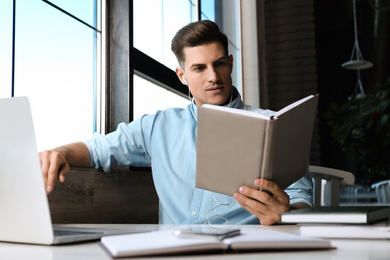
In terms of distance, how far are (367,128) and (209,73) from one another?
112 inches

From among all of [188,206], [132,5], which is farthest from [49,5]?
[188,206]

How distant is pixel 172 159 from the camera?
67.0 inches

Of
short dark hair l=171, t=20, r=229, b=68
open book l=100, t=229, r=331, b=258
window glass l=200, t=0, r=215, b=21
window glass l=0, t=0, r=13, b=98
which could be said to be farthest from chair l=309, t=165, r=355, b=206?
window glass l=200, t=0, r=215, b=21

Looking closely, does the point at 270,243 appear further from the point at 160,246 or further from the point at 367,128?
the point at 367,128

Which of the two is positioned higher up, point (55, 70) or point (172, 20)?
point (172, 20)

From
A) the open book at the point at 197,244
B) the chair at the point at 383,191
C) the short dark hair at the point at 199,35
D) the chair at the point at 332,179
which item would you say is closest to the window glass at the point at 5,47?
the short dark hair at the point at 199,35

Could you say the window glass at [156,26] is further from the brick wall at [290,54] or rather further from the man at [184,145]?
the brick wall at [290,54]

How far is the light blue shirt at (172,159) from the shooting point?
1.56 m

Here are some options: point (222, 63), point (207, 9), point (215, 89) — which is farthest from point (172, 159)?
point (207, 9)

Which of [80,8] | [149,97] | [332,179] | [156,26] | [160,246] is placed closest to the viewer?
[160,246]

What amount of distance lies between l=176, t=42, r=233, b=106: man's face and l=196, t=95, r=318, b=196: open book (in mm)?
557

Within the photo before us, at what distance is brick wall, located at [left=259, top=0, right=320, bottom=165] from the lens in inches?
179

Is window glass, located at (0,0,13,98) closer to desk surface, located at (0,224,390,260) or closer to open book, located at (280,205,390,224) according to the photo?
desk surface, located at (0,224,390,260)

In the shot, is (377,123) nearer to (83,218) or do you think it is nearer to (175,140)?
(175,140)
